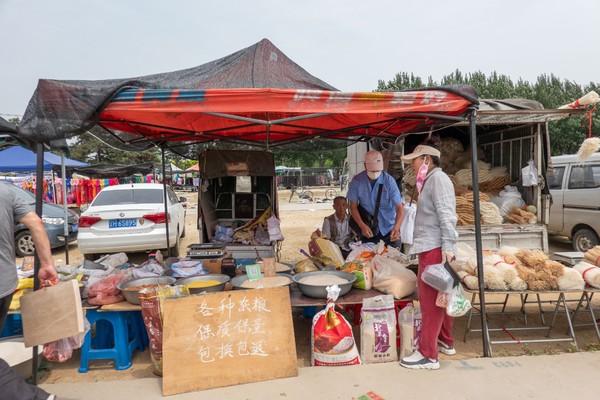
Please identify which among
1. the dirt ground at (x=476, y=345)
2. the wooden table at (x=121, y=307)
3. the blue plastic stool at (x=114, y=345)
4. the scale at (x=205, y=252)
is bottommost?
the dirt ground at (x=476, y=345)

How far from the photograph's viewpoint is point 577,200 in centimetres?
714

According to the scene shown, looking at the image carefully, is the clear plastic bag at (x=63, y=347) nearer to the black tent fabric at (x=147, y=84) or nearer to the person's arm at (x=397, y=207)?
the black tent fabric at (x=147, y=84)

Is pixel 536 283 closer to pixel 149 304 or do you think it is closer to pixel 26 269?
pixel 149 304

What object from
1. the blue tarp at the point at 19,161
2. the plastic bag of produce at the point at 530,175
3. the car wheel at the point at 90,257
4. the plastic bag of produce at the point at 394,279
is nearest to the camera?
the plastic bag of produce at the point at 394,279

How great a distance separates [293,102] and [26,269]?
3.23m

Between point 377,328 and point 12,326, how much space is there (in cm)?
349

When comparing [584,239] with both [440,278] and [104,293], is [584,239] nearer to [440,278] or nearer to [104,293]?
[440,278]

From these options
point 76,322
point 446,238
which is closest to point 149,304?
point 76,322

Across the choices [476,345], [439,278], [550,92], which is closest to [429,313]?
[439,278]

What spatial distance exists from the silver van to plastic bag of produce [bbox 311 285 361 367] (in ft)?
16.3

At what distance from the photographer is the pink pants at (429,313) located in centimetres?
315

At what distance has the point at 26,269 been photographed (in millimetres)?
3969

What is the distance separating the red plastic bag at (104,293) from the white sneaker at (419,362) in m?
2.59

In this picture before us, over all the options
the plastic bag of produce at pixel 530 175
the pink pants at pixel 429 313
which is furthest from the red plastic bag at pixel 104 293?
the plastic bag of produce at pixel 530 175
